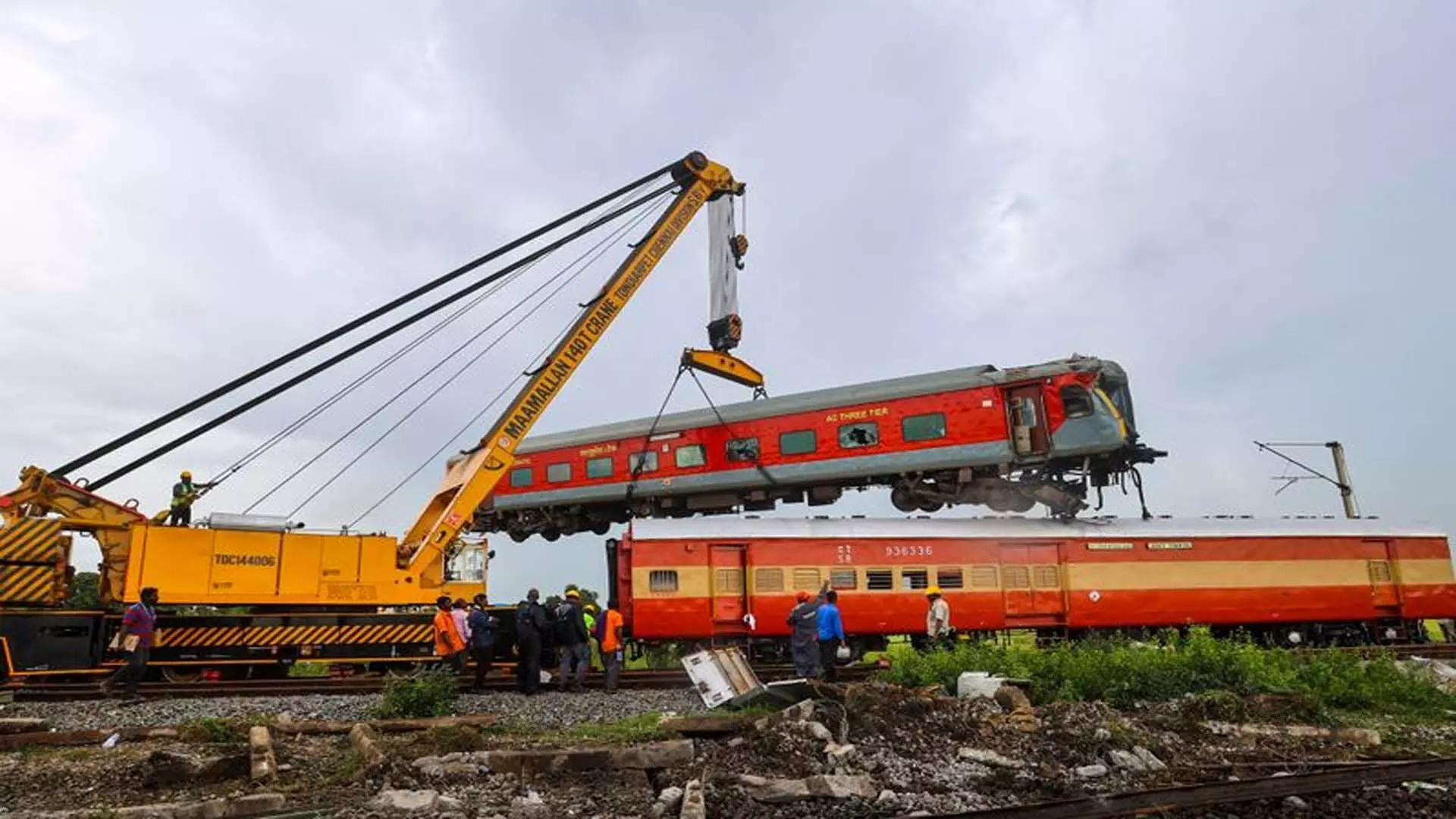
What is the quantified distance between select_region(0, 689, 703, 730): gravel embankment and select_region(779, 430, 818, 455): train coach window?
7.70 metres

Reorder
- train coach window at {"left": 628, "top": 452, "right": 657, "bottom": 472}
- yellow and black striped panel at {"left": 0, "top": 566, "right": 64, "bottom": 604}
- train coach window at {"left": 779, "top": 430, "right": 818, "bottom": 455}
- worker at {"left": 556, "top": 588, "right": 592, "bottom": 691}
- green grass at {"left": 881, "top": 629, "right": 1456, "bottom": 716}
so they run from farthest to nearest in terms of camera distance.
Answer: train coach window at {"left": 628, "top": 452, "right": 657, "bottom": 472} → train coach window at {"left": 779, "top": 430, "right": 818, "bottom": 455} → worker at {"left": 556, "top": 588, "right": 592, "bottom": 691} → yellow and black striped panel at {"left": 0, "top": 566, "right": 64, "bottom": 604} → green grass at {"left": 881, "top": 629, "right": 1456, "bottom": 716}

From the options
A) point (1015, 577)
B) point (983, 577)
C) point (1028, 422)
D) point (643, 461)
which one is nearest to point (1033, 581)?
point (1015, 577)

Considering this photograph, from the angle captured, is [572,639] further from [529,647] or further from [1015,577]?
[1015,577]

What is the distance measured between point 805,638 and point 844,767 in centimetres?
422

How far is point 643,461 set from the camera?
66.5 ft

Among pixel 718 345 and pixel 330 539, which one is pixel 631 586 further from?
pixel 718 345

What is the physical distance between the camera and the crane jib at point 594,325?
15523 millimetres

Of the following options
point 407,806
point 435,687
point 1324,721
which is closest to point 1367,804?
point 1324,721

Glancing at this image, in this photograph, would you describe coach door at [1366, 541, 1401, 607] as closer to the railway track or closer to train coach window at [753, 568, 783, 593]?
the railway track

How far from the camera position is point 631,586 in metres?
14.6

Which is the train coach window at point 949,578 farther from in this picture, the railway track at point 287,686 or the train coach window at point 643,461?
the train coach window at point 643,461

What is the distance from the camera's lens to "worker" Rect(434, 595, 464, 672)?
12.7 m

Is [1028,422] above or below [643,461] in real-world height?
below

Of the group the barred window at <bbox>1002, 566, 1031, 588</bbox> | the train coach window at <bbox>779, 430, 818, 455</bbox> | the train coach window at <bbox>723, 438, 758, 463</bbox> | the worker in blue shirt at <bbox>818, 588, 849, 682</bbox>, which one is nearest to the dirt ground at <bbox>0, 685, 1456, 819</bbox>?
the worker in blue shirt at <bbox>818, 588, 849, 682</bbox>
